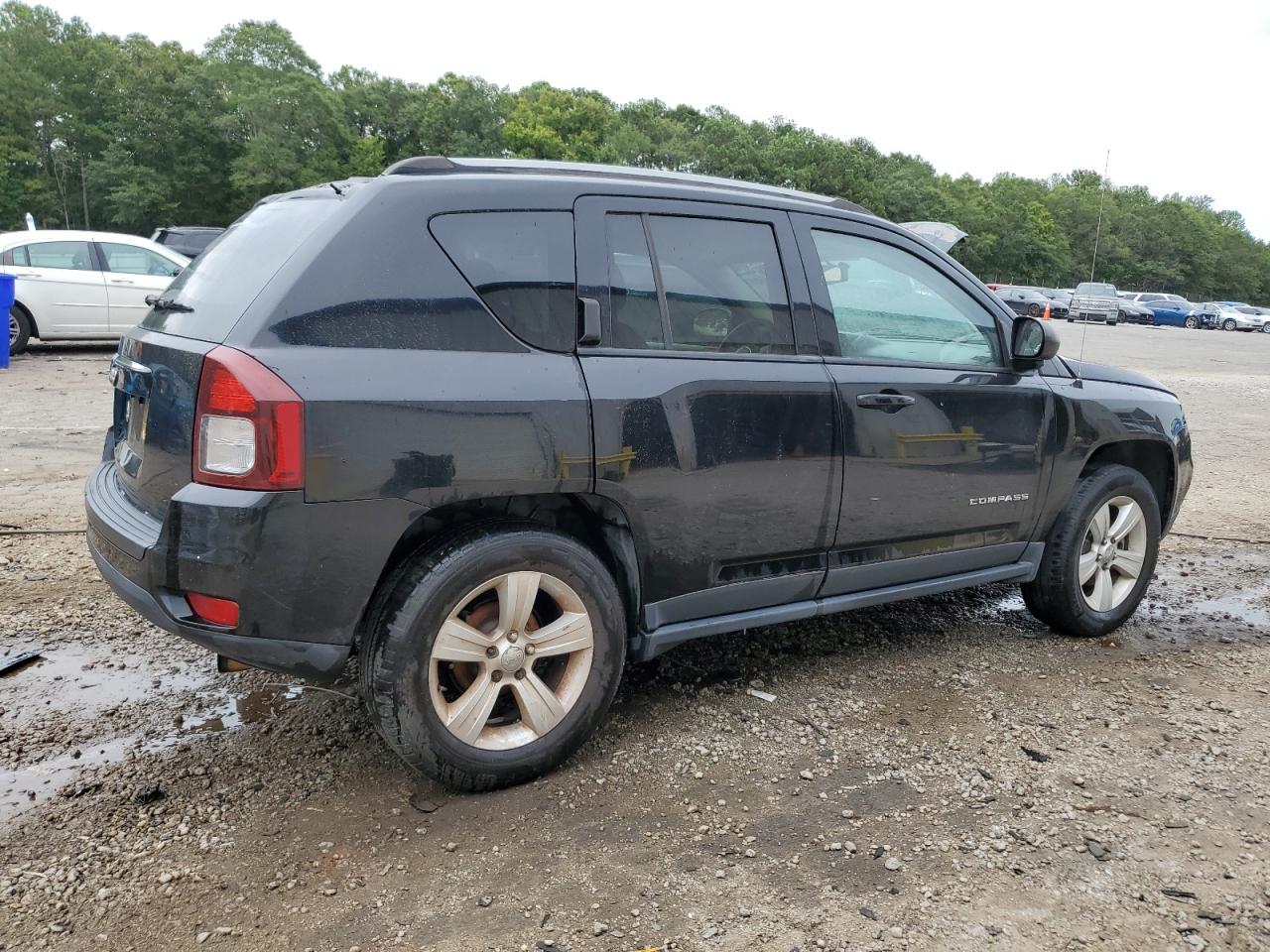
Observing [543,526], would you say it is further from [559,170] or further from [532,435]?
[559,170]

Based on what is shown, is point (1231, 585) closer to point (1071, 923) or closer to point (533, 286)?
point (1071, 923)

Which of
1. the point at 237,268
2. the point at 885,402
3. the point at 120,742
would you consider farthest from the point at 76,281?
the point at 885,402

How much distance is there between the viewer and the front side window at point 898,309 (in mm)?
3652

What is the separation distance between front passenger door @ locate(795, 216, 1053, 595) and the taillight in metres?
1.89

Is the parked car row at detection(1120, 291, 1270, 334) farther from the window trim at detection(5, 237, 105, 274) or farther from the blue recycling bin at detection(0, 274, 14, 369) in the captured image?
the blue recycling bin at detection(0, 274, 14, 369)

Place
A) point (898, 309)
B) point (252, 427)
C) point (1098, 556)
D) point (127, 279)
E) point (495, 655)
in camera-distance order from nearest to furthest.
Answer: point (252, 427) → point (495, 655) → point (898, 309) → point (1098, 556) → point (127, 279)

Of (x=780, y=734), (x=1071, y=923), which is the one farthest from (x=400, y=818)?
(x=1071, y=923)

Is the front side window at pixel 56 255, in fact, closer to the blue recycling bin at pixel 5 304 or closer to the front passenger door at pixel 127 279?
the front passenger door at pixel 127 279

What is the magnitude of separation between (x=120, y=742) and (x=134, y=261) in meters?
11.5

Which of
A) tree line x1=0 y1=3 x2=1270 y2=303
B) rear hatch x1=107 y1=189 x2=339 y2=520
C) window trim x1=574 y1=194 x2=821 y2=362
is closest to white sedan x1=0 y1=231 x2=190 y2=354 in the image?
rear hatch x1=107 y1=189 x2=339 y2=520

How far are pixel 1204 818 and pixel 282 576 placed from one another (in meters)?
2.78

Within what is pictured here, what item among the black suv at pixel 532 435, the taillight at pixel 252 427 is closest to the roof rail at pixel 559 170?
the black suv at pixel 532 435

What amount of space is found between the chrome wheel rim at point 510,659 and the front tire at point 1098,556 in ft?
7.76

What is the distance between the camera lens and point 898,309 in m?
3.83
